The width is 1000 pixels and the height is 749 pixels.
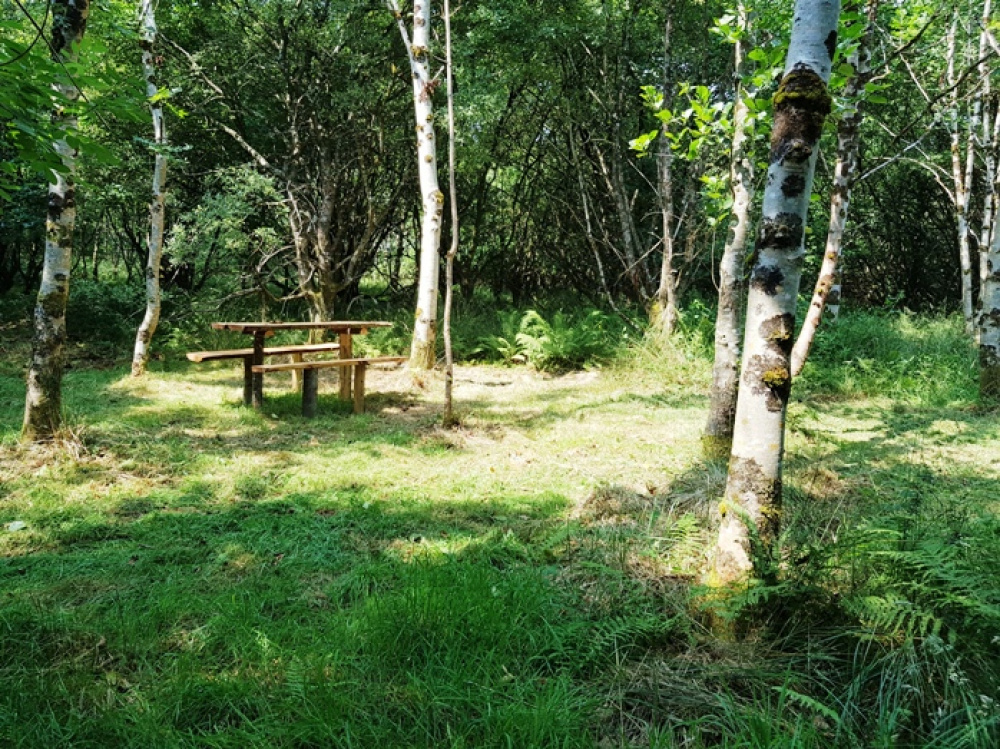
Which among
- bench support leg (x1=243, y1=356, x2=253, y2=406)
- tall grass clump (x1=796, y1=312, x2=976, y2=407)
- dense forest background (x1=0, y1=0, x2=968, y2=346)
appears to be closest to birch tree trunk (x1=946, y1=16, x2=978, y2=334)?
dense forest background (x1=0, y1=0, x2=968, y2=346)

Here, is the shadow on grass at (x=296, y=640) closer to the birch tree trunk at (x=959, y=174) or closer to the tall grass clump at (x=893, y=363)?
the tall grass clump at (x=893, y=363)

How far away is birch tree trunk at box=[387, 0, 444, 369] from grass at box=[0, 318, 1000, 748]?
3.80 metres

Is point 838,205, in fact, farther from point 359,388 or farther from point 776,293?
point 359,388

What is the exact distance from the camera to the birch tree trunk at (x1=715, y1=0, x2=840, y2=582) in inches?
99.6

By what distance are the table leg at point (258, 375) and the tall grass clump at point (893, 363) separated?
7574mm

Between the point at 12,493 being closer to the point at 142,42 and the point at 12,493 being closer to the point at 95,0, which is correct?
the point at 95,0

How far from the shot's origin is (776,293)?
261cm

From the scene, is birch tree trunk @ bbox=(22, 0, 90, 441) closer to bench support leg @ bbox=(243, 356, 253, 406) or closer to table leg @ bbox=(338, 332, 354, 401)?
bench support leg @ bbox=(243, 356, 253, 406)

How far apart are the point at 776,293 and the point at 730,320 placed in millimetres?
3068

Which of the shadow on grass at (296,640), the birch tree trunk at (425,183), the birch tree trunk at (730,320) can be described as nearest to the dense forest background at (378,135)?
the birch tree trunk at (425,183)

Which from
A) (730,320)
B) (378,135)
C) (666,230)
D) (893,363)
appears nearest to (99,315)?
(378,135)

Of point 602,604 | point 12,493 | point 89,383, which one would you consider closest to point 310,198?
point 89,383

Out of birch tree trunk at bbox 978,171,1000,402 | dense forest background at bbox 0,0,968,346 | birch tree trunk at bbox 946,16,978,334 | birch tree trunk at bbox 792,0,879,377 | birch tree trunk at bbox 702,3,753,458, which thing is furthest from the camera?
birch tree trunk at bbox 946,16,978,334

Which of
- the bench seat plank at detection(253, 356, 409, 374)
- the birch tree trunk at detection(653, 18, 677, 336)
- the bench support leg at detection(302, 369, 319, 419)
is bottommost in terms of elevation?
the bench support leg at detection(302, 369, 319, 419)
